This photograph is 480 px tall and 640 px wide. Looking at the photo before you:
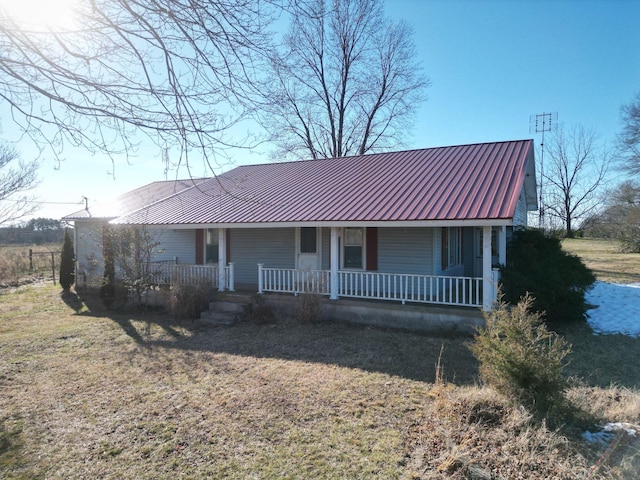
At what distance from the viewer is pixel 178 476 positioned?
3.63 metres

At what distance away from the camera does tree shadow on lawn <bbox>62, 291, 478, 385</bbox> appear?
6.64 meters

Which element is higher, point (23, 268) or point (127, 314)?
point (23, 268)

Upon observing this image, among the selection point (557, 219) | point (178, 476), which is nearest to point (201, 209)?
point (178, 476)

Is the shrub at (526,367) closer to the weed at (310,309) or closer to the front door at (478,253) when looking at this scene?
the weed at (310,309)

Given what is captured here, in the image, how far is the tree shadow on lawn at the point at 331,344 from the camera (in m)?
6.64

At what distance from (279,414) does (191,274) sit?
860cm

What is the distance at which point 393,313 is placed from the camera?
9359 mm

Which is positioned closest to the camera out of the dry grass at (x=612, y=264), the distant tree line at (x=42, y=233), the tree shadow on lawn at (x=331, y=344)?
the tree shadow on lawn at (x=331, y=344)

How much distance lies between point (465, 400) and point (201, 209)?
1068 centimetres

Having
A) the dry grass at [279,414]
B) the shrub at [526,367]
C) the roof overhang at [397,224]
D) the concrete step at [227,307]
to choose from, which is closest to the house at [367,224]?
the roof overhang at [397,224]

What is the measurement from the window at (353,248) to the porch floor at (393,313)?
1688 mm

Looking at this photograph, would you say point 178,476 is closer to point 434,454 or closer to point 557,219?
point 434,454

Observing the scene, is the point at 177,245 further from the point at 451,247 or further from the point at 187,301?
the point at 451,247

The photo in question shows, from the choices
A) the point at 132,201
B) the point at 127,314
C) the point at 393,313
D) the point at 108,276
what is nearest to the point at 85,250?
the point at 132,201
